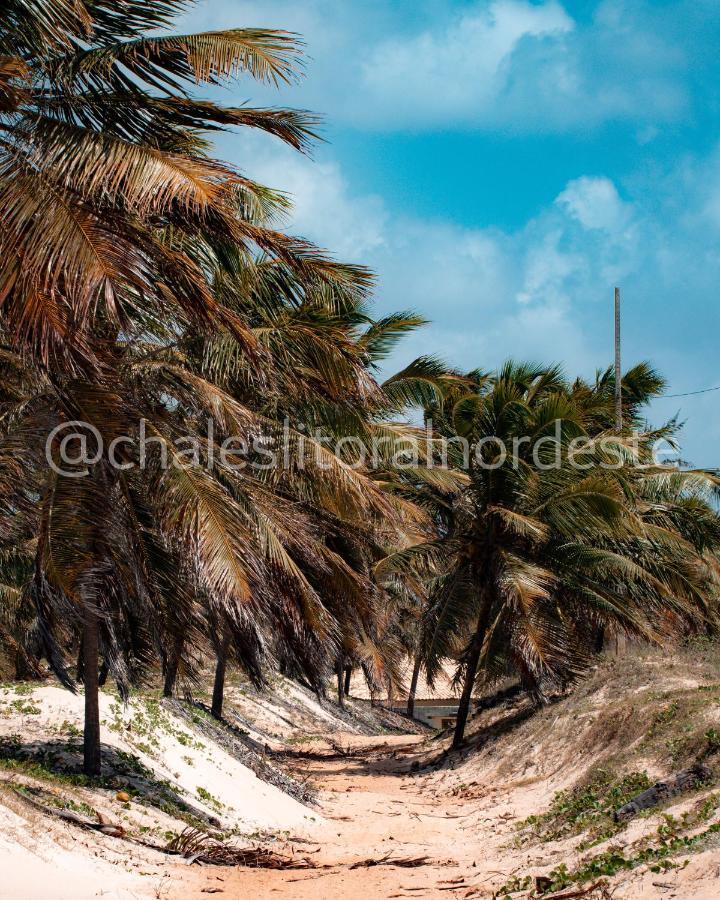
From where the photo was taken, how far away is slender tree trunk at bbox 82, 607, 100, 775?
10578mm

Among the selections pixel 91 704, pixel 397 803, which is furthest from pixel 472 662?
pixel 91 704

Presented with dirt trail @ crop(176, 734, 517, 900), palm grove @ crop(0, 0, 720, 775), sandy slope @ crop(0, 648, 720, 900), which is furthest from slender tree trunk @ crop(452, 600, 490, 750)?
palm grove @ crop(0, 0, 720, 775)

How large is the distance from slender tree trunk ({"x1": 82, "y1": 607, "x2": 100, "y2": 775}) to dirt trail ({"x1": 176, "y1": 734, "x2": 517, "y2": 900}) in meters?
2.49

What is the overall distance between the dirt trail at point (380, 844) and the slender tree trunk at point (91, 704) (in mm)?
2491

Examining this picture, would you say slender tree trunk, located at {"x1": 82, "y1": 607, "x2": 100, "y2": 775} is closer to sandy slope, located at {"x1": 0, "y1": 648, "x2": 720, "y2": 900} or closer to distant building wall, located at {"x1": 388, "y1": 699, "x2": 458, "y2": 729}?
sandy slope, located at {"x1": 0, "y1": 648, "x2": 720, "y2": 900}

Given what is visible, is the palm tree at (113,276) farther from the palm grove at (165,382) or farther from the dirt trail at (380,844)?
the dirt trail at (380,844)

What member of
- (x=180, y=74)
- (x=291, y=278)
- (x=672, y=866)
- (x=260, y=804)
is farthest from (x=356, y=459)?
(x=672, y=866)

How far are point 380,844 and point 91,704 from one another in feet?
12.6

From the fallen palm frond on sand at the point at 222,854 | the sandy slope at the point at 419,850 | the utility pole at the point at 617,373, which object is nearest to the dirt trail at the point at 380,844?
the sandy slope at the point at 419,850

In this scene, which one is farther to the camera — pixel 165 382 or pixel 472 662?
pixel 472 662

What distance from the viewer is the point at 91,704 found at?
1077 cm

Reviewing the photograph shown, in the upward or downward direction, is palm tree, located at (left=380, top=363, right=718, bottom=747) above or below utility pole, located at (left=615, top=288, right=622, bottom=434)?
below

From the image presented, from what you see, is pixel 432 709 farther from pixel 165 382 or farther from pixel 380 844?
pixel 165 382

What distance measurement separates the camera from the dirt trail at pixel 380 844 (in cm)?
879
